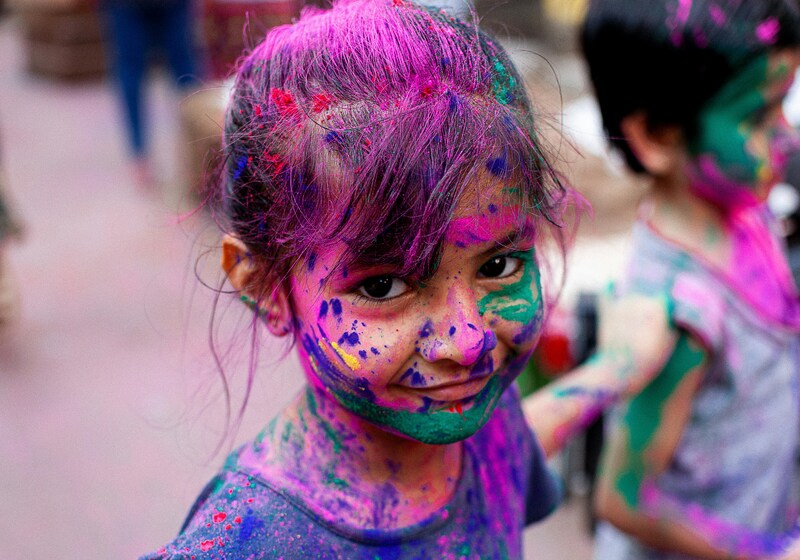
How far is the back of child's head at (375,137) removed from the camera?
0.81m

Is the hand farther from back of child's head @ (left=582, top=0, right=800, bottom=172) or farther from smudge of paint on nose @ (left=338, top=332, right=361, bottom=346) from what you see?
smudge of paint on nose @ (left=338, top=332, right=361, bottom=346)

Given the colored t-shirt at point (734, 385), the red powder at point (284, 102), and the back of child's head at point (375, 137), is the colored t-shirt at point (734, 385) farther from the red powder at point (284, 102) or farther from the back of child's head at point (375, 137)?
the red powder at point (284, 102)

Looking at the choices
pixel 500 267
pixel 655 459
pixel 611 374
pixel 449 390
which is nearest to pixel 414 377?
pixel 449 390

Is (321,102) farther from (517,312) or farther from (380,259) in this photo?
(517,312)

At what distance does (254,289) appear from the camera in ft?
3.15

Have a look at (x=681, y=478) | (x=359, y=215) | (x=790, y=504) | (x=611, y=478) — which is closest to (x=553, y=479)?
(x=611, y=478)

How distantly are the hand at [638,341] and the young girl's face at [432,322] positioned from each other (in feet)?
1.82

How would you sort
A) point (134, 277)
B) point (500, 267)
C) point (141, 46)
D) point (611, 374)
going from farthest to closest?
1. point (141, 46)
2. point (134, 277)
3. point (611, 374)
4. point (500, 267)

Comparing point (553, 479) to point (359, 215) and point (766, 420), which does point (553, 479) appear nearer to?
point (766, 420)

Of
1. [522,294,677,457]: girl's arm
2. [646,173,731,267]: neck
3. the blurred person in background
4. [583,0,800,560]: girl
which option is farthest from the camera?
the blurred person in background

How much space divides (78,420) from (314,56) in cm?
255

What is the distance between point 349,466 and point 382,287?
25cm

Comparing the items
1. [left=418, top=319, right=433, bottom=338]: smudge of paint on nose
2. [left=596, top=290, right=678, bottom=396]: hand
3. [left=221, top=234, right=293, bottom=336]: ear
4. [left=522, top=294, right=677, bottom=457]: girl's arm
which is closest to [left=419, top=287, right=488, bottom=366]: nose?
[left=418, top=319, right=433, bottom=338]: smudge of paint on nose

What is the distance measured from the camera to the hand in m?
1.41
